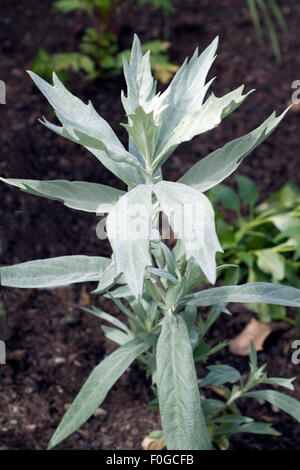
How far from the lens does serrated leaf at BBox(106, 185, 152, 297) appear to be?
3.25 ft

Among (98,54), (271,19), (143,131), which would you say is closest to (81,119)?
(143,131)

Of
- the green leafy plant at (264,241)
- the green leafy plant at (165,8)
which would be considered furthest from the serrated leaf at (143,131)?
the green leafy plant at (165,8)

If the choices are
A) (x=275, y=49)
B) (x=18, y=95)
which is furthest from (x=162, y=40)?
(x=18, y=95)

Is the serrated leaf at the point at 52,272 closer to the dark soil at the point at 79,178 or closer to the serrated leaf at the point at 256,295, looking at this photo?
the serrated leaf at the point at 256,295

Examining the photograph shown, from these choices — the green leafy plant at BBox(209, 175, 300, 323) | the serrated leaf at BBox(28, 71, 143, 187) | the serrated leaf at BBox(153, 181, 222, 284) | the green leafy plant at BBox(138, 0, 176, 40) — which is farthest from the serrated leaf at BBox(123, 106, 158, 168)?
the green leafy plant at BBox(138, 0, 176, 40)

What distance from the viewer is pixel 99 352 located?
2.04 m

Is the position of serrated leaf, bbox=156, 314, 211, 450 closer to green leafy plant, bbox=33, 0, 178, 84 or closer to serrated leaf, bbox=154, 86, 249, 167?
serrated leaf, bbox=154, 86, 249, 167

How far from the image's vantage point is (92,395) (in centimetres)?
138

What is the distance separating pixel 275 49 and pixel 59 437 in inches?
103

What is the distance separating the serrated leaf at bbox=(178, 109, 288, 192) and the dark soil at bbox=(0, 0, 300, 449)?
971mm

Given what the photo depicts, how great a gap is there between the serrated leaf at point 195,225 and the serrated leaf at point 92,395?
20.3 inches

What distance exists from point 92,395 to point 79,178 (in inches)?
53.4

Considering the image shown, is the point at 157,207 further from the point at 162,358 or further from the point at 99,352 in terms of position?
the point at 99,352

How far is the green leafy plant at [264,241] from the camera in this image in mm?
2117
